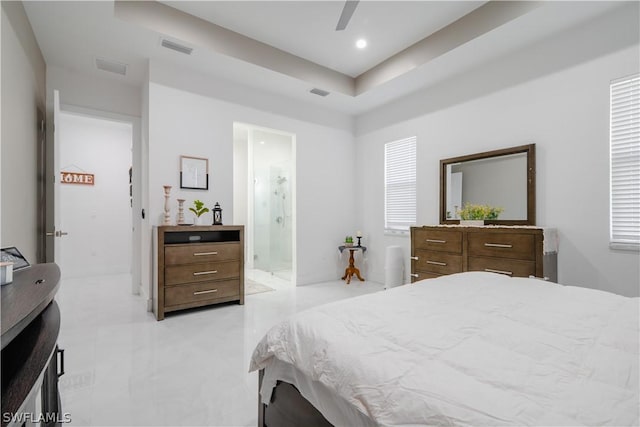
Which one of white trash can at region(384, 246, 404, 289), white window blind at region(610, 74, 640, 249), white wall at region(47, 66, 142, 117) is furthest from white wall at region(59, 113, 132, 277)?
white window blind at region(610, 74, 640, 249)

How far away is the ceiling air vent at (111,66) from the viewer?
3.46 metres

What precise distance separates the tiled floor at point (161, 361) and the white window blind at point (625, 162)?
3.02m

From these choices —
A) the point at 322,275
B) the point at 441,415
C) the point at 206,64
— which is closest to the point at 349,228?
the point at 322,275

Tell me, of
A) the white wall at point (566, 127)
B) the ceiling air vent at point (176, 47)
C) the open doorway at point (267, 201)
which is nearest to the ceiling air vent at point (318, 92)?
the open doorway at point (267, 201)

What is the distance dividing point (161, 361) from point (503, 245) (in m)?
3.20

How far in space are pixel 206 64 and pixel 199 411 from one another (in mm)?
3497

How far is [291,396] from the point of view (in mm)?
1190

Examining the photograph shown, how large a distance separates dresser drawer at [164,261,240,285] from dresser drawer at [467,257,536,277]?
2.71 meters

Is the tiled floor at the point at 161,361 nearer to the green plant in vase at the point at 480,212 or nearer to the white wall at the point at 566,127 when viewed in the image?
the green plant in vase at the point at 480,212

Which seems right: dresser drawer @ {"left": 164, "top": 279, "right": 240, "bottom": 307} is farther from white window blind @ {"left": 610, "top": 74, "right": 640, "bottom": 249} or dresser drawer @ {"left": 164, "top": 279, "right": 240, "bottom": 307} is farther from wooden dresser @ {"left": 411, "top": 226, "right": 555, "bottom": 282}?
white window blind @ {"left": 610, "top": 74, "right": 640, "bottom": 249}

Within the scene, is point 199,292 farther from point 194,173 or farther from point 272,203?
point 272,203

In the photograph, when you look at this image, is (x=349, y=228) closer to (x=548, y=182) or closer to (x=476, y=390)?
(x=548, y=182)

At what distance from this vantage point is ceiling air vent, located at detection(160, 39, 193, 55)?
10.2 feet

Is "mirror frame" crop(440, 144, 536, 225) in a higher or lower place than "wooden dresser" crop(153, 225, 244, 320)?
higher
